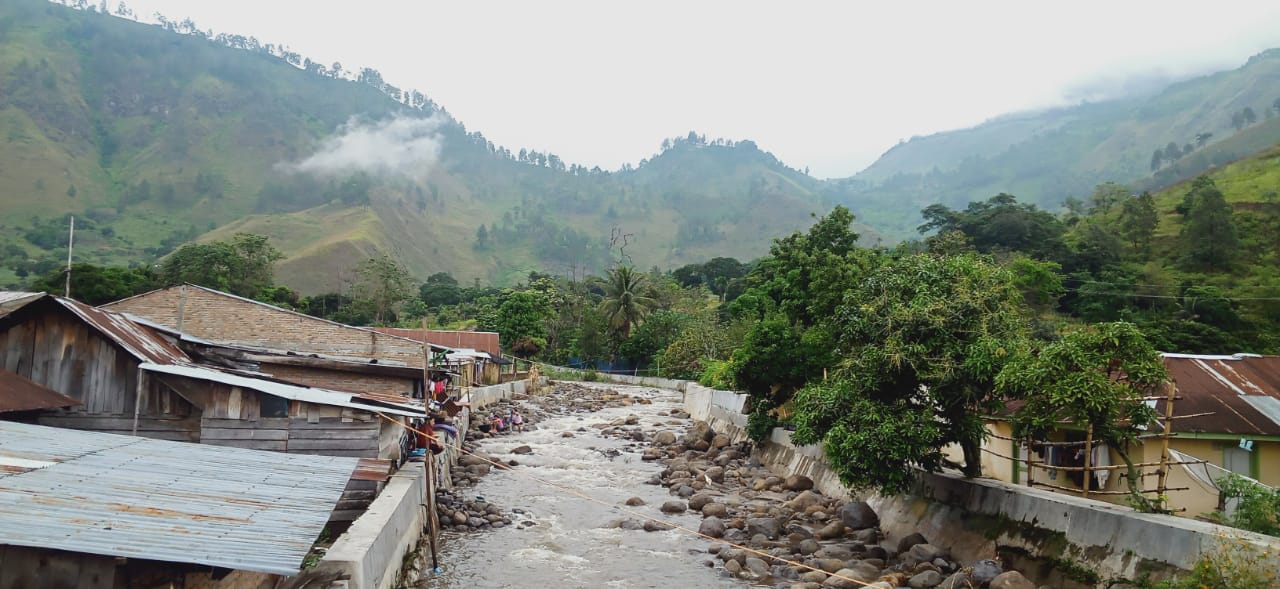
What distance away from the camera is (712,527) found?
17516 mm

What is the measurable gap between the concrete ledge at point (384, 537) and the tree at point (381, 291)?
192ft

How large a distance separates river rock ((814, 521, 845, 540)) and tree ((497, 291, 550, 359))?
166ft

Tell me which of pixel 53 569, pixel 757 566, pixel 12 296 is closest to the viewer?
pixel 53 569

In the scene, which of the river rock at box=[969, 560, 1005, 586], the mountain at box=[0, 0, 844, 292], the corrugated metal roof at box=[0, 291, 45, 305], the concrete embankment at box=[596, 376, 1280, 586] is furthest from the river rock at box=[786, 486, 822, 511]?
the mountain at box=[0, 0, 844, 292]

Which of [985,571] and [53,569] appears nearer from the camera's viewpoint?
[53,569]

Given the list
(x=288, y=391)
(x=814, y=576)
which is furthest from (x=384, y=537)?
(x=814, y=576)

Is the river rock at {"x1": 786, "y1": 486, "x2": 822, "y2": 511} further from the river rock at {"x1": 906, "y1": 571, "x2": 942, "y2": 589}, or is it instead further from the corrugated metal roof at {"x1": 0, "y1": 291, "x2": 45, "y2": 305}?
the corrugated metal roof at {"x1": 0, "y1": 291, "x2": 45, "y2": 305}

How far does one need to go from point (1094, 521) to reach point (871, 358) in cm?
459

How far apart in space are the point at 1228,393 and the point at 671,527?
12299 millimetres

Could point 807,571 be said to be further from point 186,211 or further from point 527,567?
point 186,211

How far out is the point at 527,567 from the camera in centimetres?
1476

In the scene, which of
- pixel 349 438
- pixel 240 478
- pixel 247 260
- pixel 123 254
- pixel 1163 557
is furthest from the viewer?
pixel 123 254

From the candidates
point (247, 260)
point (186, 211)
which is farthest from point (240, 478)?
point (186, 211)

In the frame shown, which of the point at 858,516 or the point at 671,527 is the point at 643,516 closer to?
the point at 671,527
